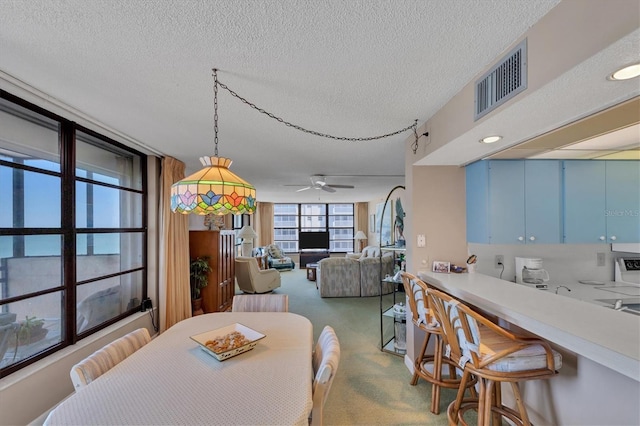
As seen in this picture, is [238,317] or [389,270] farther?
[389,270]

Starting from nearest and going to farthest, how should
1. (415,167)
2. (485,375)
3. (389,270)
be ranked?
1. (485,375)
2. (415,167)
3. (389,270)

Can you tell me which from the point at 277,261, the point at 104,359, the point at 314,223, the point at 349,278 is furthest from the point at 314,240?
the point at 104,359

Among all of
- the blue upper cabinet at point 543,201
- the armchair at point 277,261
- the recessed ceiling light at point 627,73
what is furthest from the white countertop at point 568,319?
the armchair at point 277,261

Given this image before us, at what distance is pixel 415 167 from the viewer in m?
2.62

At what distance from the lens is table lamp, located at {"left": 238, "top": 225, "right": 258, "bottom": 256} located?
7.32m

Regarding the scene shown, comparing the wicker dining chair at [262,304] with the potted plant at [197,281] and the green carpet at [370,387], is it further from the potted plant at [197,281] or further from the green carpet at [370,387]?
the potted plant at [197,281]

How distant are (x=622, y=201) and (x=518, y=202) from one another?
927mm

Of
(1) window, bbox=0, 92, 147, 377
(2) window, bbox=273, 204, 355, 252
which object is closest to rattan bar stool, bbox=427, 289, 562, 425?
(1) window, bbox=0, 92, 147, 377

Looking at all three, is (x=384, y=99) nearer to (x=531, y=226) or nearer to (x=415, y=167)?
(x=415, y=167)

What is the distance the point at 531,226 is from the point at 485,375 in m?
1.59

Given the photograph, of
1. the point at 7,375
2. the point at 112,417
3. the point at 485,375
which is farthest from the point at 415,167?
the point at 7,375

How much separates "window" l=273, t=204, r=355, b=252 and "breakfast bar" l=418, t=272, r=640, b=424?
7772 mm

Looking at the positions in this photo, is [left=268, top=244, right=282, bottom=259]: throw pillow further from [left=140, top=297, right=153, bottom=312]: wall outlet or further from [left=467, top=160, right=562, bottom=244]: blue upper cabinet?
[left=467, top=160, right=562, bottom=244]: blue upper cabinet

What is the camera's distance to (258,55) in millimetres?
1400
